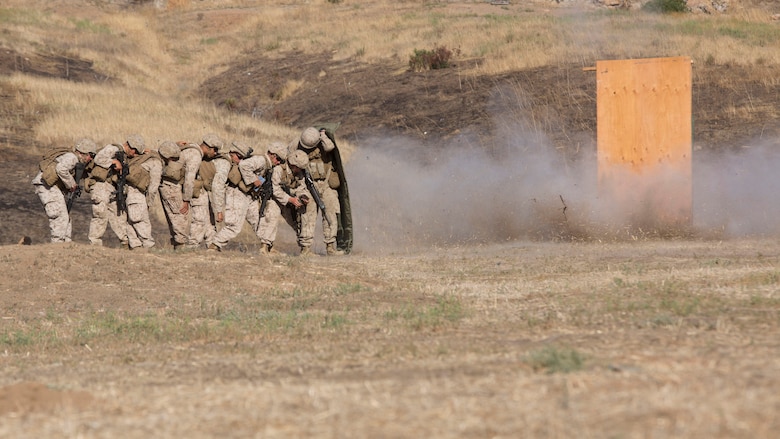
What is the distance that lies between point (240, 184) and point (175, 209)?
1040mm

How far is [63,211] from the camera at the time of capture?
16062 millimetres

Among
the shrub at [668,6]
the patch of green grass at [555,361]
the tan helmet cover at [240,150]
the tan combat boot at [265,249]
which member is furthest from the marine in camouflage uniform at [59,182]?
the shrub at [668,6]

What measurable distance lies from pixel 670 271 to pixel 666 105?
17.8 ft

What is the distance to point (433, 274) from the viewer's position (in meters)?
13.4

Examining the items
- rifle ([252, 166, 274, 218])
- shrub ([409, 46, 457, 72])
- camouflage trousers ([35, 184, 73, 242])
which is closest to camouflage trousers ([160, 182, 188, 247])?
rifle ([252, 166, 274, 218])

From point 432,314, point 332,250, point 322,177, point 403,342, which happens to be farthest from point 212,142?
point 403,342

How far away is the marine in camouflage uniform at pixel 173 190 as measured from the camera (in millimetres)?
15961

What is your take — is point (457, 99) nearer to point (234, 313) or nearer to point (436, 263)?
point (436, 263)

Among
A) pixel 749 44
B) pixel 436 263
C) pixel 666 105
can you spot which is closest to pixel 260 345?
pixel 436 263

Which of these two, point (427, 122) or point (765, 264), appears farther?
point (427, 122)

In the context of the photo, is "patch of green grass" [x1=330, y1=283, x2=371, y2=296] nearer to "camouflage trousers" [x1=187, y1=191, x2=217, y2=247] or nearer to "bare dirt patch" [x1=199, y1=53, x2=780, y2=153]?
"camouflage trousers" [x1=187, y1=191, x2=217, y2=247]

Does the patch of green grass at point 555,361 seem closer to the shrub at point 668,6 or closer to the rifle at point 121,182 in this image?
the rifle at point 121,182

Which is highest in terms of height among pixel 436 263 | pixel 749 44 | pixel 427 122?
Result: pixel 749 44

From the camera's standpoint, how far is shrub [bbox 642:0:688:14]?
1790 inches
